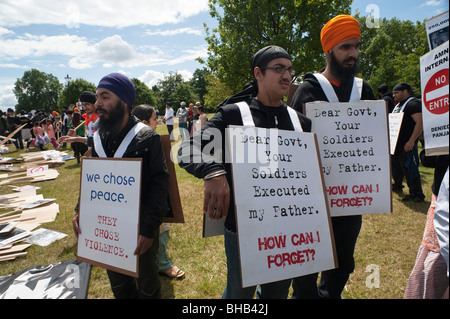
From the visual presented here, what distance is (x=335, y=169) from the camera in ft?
6.03

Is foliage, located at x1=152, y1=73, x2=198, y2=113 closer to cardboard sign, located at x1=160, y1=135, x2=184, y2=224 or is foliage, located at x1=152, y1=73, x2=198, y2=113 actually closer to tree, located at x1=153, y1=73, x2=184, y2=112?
tree, located at x1=153, y1=73, x2=184, y2=112

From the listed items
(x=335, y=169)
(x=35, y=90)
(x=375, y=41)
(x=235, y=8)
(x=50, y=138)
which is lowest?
(x=335, y=169)

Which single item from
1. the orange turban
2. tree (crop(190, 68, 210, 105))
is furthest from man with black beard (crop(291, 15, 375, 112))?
tree (crop(190, 68, 210, 105))

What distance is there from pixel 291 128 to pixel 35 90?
4521 inches

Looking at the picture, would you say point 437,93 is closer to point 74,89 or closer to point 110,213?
point 110,213

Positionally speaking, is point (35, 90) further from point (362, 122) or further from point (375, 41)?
point (362, 122)

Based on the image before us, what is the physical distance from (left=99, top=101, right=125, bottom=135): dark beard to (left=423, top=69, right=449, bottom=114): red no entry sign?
219 cm

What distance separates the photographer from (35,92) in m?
88.8

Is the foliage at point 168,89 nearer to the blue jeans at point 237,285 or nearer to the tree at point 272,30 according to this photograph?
the tree at point 272,30

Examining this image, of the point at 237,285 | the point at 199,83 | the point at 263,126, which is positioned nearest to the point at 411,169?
the point at 263,126

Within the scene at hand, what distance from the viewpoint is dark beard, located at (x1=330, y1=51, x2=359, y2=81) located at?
2.02 metres

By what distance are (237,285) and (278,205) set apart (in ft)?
2.22

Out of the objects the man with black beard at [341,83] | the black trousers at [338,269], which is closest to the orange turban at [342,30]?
the man with black beard at [341,83]
